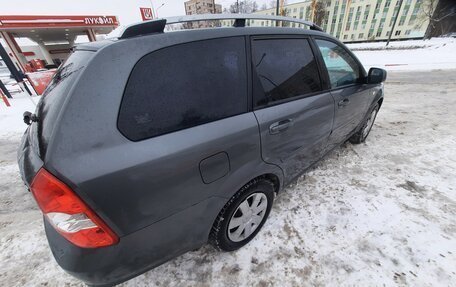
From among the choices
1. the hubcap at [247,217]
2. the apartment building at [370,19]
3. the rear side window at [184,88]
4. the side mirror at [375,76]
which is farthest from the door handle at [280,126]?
the apartment building at [370,19]

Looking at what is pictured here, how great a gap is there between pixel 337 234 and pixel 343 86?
1663 millimetres

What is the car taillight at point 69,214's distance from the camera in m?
0.99

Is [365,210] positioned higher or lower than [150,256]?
lower

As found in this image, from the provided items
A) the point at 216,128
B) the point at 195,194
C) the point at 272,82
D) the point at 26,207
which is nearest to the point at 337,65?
the point at 272,82

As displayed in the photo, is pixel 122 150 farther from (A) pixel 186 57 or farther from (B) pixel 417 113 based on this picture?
(B) pixel 417 113

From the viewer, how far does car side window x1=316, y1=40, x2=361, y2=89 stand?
2340 mm

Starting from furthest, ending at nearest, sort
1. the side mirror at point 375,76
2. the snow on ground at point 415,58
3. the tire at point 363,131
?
1. the snow on ground at point 415,58
2. the tire at point 363,131
3. the side mirror at point 375,76

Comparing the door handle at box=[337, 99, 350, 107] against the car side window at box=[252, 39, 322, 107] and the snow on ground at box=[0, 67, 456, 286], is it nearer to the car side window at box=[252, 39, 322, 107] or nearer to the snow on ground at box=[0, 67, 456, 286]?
the car side window at box=[252, 39, 322, 107]

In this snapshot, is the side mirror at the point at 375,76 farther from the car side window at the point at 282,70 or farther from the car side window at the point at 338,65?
the car side window at the point at 282,70

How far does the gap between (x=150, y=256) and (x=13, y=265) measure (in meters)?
1.63

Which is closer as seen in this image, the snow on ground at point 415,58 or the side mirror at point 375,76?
the side mirror at point 375,76

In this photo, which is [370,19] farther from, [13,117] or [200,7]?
[13,117]

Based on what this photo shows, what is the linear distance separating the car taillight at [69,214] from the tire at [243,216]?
0.81m

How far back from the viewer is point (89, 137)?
39.6 inches
